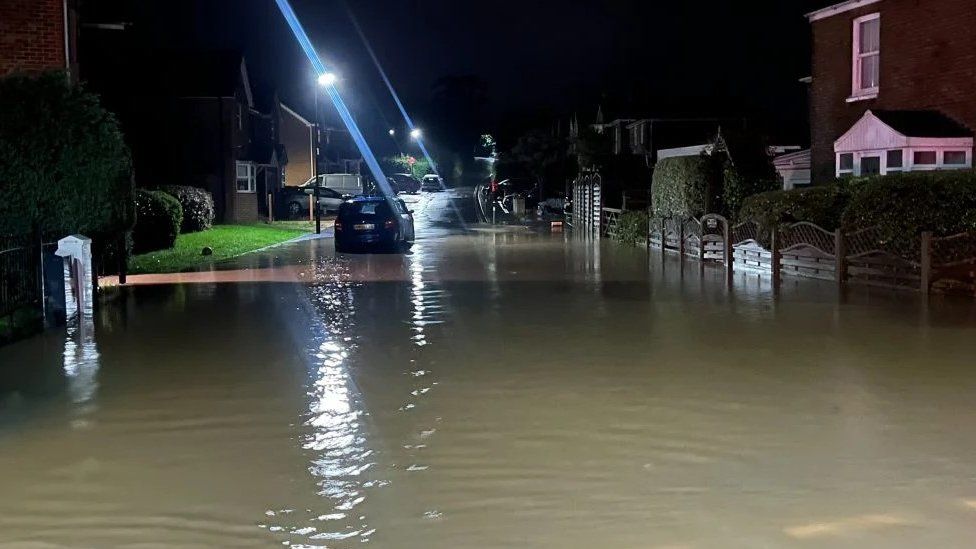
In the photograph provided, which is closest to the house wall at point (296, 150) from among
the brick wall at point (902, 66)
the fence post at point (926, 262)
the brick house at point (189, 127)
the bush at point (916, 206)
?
the brick house at point (189, 127)

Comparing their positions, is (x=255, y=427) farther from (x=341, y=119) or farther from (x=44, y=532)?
(x=341, y=119)

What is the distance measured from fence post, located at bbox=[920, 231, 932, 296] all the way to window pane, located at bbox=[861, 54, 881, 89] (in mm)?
10981

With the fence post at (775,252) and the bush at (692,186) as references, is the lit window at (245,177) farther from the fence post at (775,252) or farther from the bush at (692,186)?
the fence post at (775,252)

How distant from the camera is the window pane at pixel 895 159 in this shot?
2384 cm

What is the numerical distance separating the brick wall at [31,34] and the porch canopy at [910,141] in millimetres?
17120

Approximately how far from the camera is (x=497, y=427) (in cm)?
787

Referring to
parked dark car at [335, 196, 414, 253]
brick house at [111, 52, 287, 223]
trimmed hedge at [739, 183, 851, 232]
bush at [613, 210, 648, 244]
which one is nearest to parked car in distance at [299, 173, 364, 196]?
brick house at [111, 52, 287, 223]

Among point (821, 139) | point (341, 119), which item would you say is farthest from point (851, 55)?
point (341, 119)

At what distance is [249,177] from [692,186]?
25309 millimetres

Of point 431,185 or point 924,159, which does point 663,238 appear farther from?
point 431,185

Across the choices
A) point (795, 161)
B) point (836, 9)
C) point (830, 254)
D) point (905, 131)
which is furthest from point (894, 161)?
point (795, 161)

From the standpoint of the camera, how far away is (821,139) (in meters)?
28.0

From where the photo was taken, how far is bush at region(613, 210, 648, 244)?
1162 inches

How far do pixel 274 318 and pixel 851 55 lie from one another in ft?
59.1
